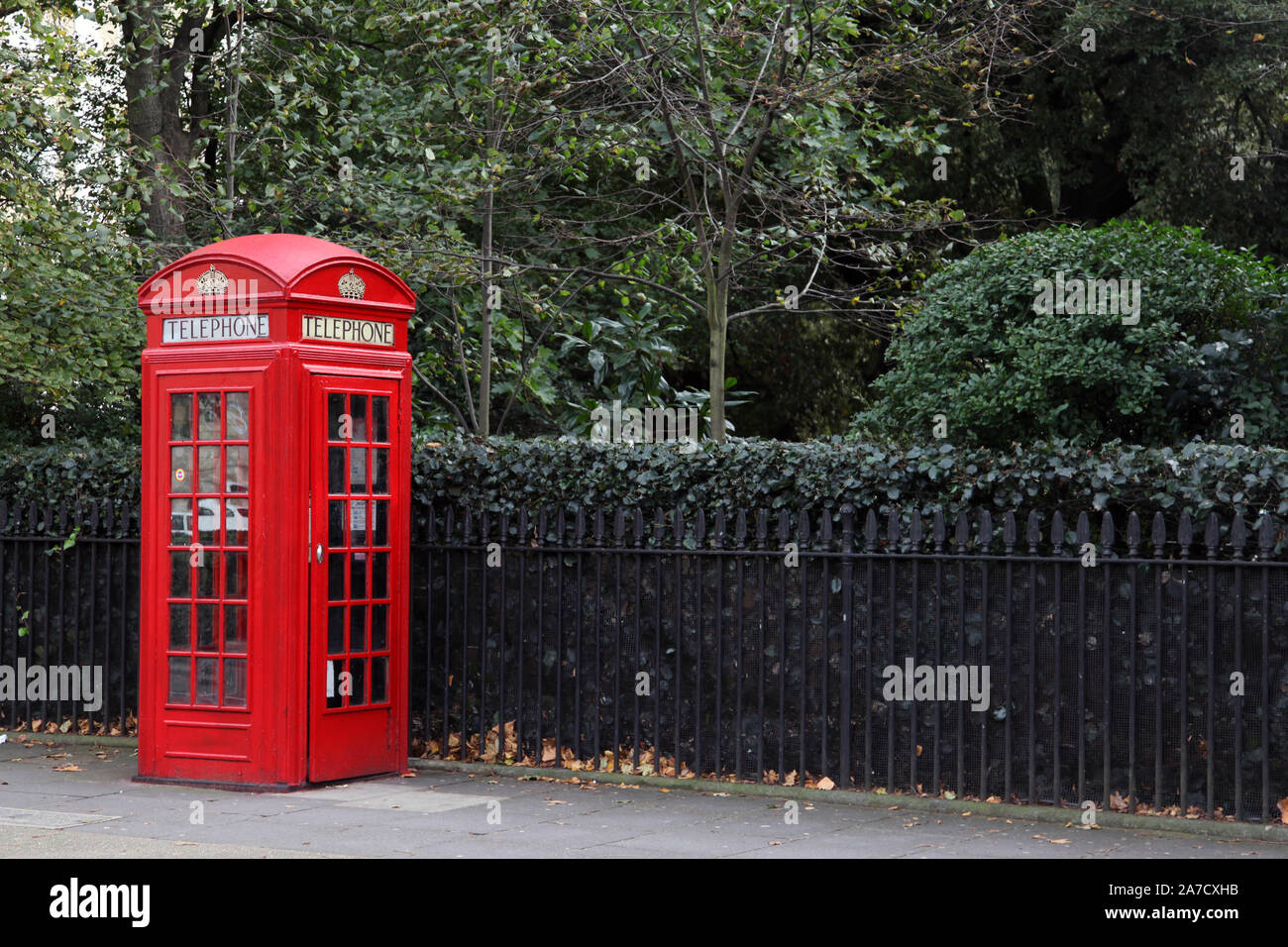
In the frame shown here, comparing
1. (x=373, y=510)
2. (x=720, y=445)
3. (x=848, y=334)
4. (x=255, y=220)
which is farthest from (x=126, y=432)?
(x=848, y=334)

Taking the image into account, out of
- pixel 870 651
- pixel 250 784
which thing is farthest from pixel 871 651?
pixel 250 784

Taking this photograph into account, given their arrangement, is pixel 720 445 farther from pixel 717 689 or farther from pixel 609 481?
pixel 717 689

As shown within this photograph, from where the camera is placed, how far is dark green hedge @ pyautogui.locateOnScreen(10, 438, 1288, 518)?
7188 millimetres

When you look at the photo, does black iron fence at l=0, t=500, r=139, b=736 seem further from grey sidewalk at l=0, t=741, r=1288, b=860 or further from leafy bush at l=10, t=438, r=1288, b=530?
grey sidewalk at l=0, t=741, r=1288, b=860

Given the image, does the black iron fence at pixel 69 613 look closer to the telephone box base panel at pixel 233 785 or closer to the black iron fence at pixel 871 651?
the telephone box base panel at pixel 233 785

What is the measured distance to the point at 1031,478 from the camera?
7.64 metres

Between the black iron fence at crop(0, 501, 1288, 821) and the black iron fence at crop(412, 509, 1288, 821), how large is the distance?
0.5 inches

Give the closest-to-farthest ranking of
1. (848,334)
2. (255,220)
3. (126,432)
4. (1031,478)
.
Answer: (1031,478), (255,220), (126,432), (848,334)

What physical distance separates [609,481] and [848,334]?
36.5ft

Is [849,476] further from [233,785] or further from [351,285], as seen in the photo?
[233,785]

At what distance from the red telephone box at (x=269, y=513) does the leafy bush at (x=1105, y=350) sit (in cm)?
322

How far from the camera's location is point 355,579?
8.55 m

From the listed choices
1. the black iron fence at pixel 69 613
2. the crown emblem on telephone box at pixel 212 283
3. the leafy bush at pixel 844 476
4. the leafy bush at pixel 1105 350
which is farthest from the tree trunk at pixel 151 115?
the leafy bush at pixel 1105 350

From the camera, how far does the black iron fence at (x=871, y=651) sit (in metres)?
7.14
